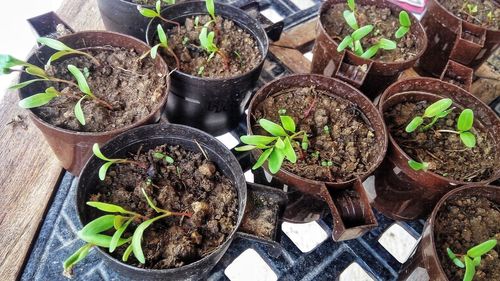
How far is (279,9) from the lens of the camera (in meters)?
1.56

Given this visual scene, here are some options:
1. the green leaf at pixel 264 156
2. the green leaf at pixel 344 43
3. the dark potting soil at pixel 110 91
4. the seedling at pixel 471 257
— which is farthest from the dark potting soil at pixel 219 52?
the seedling at pixel 471 257

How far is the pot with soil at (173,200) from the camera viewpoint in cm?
77

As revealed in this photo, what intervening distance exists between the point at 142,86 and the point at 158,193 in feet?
0.95

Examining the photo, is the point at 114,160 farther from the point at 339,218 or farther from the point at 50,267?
the point at 339,218

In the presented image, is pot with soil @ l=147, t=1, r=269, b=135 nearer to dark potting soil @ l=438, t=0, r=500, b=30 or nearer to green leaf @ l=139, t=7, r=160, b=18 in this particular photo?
green leaf @ l=139, t=7, r=160, b=18

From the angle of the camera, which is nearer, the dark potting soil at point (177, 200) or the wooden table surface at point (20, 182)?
the dark potting soil at point (177, 200)

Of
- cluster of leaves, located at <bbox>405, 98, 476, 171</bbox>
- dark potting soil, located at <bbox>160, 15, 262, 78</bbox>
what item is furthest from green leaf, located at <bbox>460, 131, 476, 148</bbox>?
dark potting soil, located at <bbox>160, 15, 262, 78</bbox>

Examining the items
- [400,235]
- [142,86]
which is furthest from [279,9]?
[400,235]

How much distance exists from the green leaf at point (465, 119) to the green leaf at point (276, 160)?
1.49 feet

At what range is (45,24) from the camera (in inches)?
43.1

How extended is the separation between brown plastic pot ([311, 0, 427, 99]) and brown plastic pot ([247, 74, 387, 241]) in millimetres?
66

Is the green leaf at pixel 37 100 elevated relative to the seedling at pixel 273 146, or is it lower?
elevated

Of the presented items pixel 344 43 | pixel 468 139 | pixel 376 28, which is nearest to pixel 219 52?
pixel 344 43

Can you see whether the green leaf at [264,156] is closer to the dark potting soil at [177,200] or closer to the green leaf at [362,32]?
the dark potting soil at [177,200]
